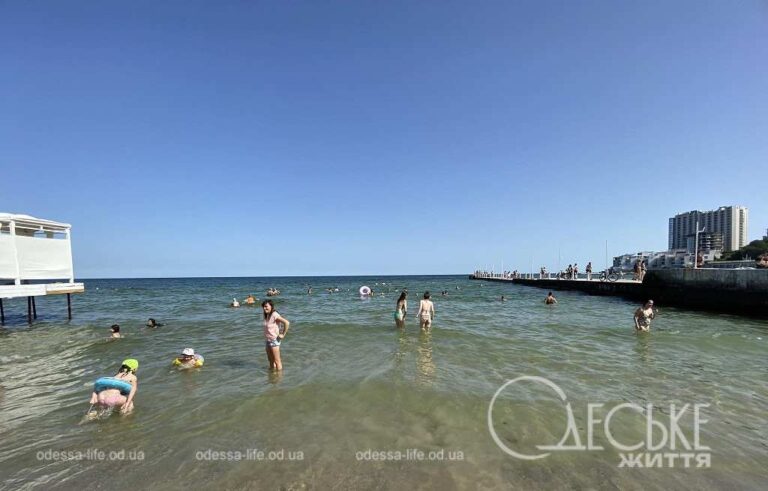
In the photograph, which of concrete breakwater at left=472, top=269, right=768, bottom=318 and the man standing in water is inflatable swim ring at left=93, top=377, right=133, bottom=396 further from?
concrete breakwater at left=472, top=269, right=768, bottom=318

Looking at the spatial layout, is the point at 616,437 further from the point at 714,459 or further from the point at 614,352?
the point at 614,352

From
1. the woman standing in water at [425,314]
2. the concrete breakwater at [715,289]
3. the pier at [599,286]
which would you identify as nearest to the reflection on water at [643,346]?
the woman standing in water at [425,314]

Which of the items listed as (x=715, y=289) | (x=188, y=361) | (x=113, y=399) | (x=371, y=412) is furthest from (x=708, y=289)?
(x=113, y=399)

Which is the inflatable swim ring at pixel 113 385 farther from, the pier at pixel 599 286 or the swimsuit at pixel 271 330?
the pier at pixel 599 286

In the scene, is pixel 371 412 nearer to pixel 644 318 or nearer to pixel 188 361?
pixel 188 361

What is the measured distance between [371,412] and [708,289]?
25075 mm

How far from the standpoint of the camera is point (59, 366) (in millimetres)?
9680

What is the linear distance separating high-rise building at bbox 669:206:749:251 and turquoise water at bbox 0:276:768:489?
78.5 meters

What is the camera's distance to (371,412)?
19.8 feet

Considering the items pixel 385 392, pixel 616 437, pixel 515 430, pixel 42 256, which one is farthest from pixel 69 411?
pixel 42 256

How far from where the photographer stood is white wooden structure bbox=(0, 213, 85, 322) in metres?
16.3

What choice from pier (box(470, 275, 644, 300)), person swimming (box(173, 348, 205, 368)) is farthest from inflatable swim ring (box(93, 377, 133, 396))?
pier (box(470, 275, 644, 300))

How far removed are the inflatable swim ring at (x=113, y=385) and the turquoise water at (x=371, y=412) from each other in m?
0.46

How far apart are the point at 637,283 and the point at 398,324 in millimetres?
25473
